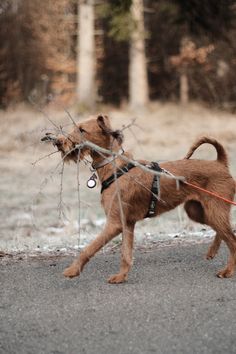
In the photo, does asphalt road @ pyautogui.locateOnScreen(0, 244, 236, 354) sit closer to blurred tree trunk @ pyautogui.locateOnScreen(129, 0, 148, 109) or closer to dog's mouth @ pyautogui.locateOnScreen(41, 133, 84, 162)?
dog's mouth @ pyautogui.locateOnScreen(41, 133, 84, 162)

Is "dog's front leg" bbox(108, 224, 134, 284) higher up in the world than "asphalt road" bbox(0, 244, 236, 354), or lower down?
higher up

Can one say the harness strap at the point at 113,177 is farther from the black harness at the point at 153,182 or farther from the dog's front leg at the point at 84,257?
the dog's front leg at the point at 84,257

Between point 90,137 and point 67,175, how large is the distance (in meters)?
11.4

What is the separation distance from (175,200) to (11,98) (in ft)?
66.3

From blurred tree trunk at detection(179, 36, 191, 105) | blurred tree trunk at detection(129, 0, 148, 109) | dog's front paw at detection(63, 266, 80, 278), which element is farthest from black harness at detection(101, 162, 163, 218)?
blurred tree trunk at detection(179, 36, 191, 105)

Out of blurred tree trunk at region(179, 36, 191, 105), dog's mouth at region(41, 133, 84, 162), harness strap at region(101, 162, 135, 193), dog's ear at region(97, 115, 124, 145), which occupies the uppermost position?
blurred tree trunk at region(179, 36, 191, 105)

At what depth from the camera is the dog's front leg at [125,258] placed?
5199 mm

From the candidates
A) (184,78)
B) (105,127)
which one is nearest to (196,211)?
(105,127)

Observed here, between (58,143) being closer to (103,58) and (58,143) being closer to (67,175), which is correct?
(67,175)

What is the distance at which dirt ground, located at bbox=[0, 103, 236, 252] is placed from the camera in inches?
295

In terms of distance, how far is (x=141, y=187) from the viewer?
5.45 metres

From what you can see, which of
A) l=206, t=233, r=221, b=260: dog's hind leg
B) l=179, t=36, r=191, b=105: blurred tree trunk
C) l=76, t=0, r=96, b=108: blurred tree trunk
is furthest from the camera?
l=179, t=36, r=191, b=105: blurred tree trunk

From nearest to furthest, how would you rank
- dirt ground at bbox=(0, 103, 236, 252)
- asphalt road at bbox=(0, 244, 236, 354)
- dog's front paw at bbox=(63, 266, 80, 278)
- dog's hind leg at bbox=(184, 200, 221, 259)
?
1. asphalt road at bbox=(0, 244, 236, 354)
2. dog's front paw at bbox=(63, 266, 80, 278)
3. dog's hind leg at bbox=(184, 200, 221, 259)
4. dirt ground at bbox=(0, 103, 236, 252)

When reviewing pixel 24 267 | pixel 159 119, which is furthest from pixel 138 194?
pixel 159 119
